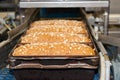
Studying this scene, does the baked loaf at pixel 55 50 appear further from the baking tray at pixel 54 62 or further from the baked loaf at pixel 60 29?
the baked loaf at pixel 60 29

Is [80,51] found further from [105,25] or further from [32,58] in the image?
[105,25]

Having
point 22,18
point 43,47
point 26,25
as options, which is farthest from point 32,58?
point 22,18

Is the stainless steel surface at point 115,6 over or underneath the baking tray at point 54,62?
over

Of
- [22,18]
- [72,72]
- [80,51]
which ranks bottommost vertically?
[72,72]

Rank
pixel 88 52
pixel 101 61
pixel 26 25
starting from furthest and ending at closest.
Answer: pixel 26 25, pixel 88 52, pixel 101 61

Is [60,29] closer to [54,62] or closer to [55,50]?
[55,50]

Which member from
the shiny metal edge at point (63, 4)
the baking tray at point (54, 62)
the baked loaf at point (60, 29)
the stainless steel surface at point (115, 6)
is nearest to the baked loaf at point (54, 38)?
the baked loaf at point (60, 29)

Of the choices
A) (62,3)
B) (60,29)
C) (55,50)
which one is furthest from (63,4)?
(55,50)
